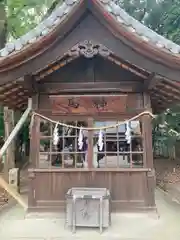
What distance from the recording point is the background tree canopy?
10.2m

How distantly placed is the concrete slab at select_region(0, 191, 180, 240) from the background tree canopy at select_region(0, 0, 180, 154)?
6.85m

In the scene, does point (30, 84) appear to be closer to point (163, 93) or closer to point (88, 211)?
point (88, 211)

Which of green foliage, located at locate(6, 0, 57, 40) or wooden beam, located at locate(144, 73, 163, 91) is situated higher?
green foliage, located at locate(6, 0, 57, 40)

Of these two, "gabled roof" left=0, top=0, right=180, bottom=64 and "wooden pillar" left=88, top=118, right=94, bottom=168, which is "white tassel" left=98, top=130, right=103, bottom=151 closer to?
"wooden pillar" left=88, top=118, right=94, bottom=168

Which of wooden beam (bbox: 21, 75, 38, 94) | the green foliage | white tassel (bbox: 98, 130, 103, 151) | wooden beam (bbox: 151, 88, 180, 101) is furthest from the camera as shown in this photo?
the green foliage

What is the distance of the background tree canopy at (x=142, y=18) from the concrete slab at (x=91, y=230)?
6849 millimetres

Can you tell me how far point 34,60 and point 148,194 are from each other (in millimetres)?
3338

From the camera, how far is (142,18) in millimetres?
14617

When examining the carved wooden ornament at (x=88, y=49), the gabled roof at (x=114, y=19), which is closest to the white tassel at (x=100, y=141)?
the carved wooden ornament at (x=88, y=49)

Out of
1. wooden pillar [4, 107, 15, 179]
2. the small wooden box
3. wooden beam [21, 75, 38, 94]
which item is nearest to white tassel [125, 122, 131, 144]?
the small wooden box

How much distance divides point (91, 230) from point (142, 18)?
1211 cm

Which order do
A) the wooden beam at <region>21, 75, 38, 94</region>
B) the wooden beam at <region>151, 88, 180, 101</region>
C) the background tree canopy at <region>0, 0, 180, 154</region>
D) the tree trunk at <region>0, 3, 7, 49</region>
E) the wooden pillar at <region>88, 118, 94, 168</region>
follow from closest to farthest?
the wooden beam at <region>21, 75, 38, 94</region> → the wooden pillar at <region>88, 118, 94, 168</region> → the wooden beam at <region>151, 88, 180, 101</region> → the tree trunk at <region>0, 3, 7, 49</region> → the background tree canopy at <region>0, 0, 180, 154</region>

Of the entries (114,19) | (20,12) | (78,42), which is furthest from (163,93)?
(20,12)

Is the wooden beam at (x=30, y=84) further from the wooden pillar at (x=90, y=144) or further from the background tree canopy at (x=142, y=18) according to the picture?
the background tree canopy at (x=142, y=18)
